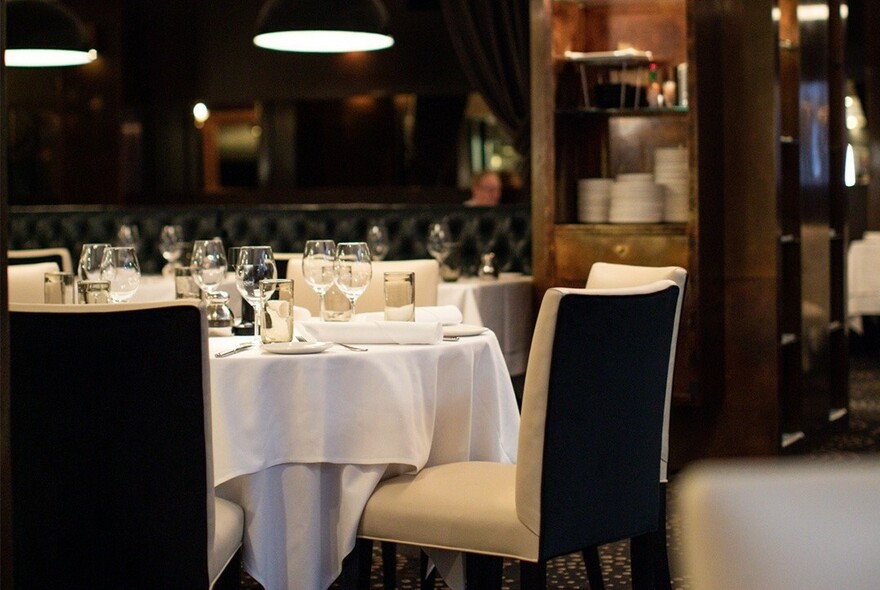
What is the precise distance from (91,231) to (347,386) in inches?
184

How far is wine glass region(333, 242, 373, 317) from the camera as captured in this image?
3.19 m

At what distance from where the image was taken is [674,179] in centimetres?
532

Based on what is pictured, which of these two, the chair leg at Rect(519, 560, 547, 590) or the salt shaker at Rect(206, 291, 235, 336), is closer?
the chair leg at Rect(519, 560, 547, 590)

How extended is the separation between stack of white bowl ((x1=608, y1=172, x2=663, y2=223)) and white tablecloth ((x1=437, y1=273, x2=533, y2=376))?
59 centimetres

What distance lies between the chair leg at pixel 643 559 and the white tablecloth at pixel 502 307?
2.45 metres

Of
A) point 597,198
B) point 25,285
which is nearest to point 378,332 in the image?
point 25,285

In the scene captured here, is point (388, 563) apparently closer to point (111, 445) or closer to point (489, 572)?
point (489, 572)

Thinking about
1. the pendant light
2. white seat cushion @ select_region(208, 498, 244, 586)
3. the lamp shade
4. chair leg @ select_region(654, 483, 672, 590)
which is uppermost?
the pendant light

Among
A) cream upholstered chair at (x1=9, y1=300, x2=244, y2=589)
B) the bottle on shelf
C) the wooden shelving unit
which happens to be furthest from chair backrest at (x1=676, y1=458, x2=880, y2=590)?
the bottle on shelf

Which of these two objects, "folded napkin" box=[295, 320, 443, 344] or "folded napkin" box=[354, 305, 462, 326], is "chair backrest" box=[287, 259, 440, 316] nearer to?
"folded napkin" box=[354, 305, 462, 326]

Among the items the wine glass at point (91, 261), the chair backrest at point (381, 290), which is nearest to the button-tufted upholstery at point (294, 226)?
the chair backrest at point (381, 290)

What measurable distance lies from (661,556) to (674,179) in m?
2.56

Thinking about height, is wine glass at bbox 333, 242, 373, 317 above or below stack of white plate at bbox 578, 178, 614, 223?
below

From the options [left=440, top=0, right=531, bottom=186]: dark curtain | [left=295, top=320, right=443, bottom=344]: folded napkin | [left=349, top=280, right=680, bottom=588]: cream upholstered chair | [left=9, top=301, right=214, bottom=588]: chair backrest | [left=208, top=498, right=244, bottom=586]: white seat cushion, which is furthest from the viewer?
[left=440, top=0, right=531, bottom=186]: dark curtain
